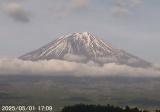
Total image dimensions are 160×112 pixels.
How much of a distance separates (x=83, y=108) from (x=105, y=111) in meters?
15.2

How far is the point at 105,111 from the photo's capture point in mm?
154875

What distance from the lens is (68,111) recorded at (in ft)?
563

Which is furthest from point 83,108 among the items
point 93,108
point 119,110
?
point 119,110

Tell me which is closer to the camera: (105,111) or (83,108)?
(105,111)

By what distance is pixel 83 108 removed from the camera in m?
166

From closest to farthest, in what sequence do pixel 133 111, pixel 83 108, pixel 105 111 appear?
pixel 133 111 → pixel 105 111 → pixel 83 108

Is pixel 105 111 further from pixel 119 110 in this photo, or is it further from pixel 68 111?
pixel 68 111

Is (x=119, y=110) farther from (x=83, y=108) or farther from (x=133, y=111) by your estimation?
(x=83, y=108)

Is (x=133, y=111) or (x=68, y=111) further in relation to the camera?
(x=68, y=111)

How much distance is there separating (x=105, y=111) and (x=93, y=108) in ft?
26.7

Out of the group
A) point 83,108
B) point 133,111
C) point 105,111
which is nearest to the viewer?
point 133,111

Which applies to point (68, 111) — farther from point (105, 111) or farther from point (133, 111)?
point (133, 111)

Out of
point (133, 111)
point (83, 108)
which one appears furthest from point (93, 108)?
point (133, 111)

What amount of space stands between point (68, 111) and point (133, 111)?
41.3 metres
